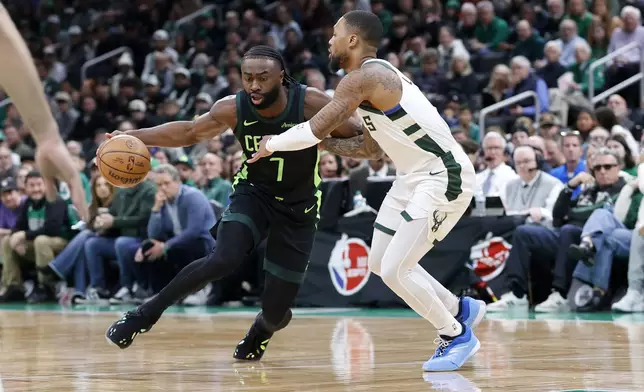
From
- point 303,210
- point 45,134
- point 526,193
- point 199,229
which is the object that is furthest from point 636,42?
point 45,134

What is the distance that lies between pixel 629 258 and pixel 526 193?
1.53 meters

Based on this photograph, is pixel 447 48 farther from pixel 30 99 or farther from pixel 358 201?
pixel 30 99

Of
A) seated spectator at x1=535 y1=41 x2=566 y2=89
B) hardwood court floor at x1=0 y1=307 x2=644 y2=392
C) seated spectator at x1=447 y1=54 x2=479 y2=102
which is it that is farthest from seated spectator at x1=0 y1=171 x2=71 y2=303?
seated spectator at x1=535 y1=41 x2=566 y2=89

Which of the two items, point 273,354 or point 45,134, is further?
point 273,354

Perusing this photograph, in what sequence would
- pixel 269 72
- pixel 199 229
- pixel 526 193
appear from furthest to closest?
1. pixel 199 229
2. pixel 526 193
3. pixel 269 72

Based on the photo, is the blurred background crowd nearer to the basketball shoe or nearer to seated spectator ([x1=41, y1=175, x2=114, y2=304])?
seated spectator ([x1=41, y1=175, x2=114, y2=304])

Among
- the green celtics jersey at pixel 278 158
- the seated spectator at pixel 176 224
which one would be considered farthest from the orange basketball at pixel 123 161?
the seated spectator at pixel 176 224

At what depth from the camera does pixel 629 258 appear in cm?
1122

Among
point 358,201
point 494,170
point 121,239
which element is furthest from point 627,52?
point 121,239

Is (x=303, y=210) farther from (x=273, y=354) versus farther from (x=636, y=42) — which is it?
(x=636, y=42)

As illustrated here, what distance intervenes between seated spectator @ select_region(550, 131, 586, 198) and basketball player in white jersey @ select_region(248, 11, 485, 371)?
620cm

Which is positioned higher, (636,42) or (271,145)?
(271,145)

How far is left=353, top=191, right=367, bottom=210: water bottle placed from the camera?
41.9 feet

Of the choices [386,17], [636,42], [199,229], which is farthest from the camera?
[386,17]
